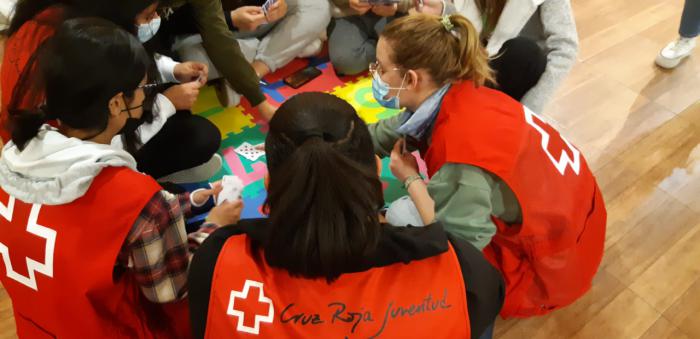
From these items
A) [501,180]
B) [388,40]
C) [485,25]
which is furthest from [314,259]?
[485,25]

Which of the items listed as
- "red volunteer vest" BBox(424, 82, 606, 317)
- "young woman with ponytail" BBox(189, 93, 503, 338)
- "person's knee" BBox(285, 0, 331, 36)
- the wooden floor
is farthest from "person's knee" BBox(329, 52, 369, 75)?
"young woman with ponytail" BBox(189, 93, 503, 338)

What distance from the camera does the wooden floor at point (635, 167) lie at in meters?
1.53

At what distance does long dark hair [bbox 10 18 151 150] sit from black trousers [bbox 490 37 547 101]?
3.99 feet

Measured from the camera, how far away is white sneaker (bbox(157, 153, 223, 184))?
175 centimetres

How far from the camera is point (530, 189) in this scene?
1.17 meters

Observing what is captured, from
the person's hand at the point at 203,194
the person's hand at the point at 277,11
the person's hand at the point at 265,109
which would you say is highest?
the person's hand at the point at 277,11

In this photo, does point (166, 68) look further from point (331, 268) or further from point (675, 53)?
point (675, 53)

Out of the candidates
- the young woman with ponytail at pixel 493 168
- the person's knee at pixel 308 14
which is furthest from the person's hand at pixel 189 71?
the young woman with ponytail at pixel 493 168

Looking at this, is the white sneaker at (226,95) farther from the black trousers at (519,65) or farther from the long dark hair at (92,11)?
the black trousers at (519,65)

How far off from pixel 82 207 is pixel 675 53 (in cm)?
252

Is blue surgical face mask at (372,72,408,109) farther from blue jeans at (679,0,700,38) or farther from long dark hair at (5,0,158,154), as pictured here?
blue jeans at (679,0,700,38)

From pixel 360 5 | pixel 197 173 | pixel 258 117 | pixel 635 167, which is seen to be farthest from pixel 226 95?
pixel 635 167

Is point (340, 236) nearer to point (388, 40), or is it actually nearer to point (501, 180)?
point (501, 180)

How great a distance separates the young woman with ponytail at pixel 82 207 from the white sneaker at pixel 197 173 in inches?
26.7
